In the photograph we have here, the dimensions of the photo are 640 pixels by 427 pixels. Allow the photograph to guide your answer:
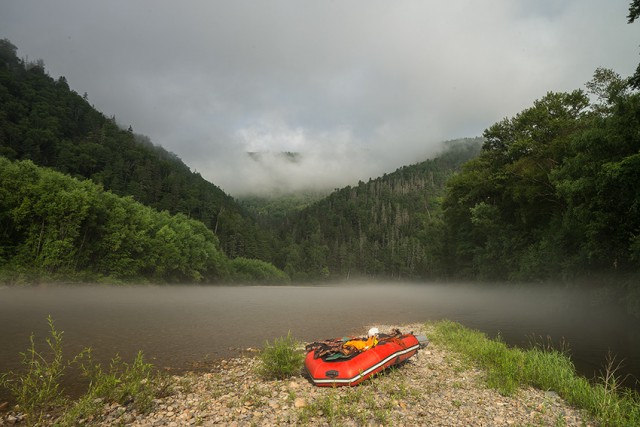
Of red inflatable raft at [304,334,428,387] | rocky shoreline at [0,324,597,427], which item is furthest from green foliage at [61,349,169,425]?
red inflatable raft at [304,334,428,387]

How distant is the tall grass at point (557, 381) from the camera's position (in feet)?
25.7

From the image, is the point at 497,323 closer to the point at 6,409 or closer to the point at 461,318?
the point at 461,318

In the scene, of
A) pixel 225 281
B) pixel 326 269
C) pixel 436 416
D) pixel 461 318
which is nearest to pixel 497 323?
pixel 461 318

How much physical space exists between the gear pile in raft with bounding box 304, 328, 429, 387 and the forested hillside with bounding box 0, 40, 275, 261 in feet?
368

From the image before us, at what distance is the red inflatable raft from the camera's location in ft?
30.8

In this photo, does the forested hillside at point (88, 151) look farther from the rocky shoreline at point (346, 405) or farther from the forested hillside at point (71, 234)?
the rocky shoreline at point (346, 405)

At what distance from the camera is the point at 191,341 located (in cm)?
1714

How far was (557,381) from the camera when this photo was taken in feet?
32.4

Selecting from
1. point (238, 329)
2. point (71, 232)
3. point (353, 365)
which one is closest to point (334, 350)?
point (353, 365)

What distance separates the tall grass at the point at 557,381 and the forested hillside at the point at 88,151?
115 m

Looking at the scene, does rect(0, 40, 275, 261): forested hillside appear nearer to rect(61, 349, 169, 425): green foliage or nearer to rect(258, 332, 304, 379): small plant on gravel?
rect(61, 349, 169, 425): green foliage

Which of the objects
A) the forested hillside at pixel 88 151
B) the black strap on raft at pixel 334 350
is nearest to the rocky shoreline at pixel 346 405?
the black strap on raft at pixel 334 350

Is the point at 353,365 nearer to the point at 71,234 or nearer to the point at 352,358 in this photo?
the point at 352,358

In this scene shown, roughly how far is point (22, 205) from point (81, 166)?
3093 inches
